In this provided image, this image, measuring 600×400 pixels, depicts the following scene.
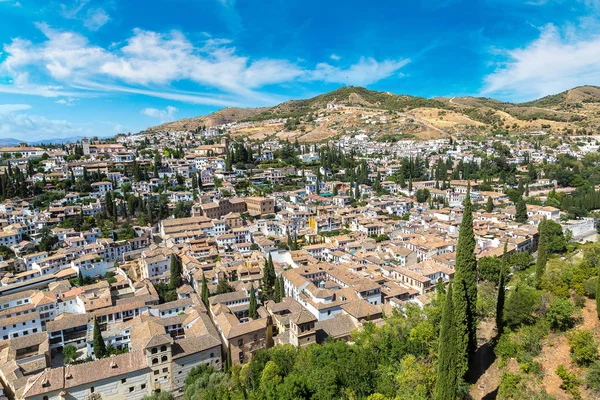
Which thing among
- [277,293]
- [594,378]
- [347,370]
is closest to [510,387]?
Answer: [594,378]

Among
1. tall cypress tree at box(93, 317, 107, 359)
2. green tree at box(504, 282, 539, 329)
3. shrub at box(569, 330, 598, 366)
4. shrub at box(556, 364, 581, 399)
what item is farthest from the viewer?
tall cypress tree at box(93, 317, 107, 359)

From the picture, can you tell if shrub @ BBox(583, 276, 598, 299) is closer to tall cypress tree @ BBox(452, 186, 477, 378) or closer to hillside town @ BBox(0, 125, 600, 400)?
hillside town @ BBox(0, 125, 600, 400)

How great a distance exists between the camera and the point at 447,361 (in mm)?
14938

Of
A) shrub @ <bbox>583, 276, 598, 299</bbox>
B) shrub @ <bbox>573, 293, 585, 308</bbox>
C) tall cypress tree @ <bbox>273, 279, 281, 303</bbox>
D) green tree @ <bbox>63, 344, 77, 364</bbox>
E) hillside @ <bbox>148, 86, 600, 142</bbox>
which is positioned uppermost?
hillside @ <bbox>148, 86, 600, 142</bbox>

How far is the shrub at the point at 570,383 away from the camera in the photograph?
1507 centimetres

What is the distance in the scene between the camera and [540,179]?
68188 millimetres

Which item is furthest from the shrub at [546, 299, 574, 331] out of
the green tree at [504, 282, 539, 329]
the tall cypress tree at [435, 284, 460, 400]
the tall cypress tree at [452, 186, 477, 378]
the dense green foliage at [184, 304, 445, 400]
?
the tall cypress tree at [435, 284, 460, 400]

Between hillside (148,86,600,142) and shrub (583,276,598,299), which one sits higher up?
hillside (148,86,600,142)

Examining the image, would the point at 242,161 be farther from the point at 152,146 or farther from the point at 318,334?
the point at 318,334

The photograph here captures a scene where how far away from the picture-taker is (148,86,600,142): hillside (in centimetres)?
10831

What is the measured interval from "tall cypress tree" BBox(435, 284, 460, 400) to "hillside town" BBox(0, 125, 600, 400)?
982cm

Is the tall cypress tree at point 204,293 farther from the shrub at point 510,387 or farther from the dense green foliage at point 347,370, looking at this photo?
the shrub at point 510,387

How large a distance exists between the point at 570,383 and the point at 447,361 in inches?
210

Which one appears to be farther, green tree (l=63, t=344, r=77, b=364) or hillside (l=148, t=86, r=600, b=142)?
hillside (l=148, t=86, r=600, b=142)
